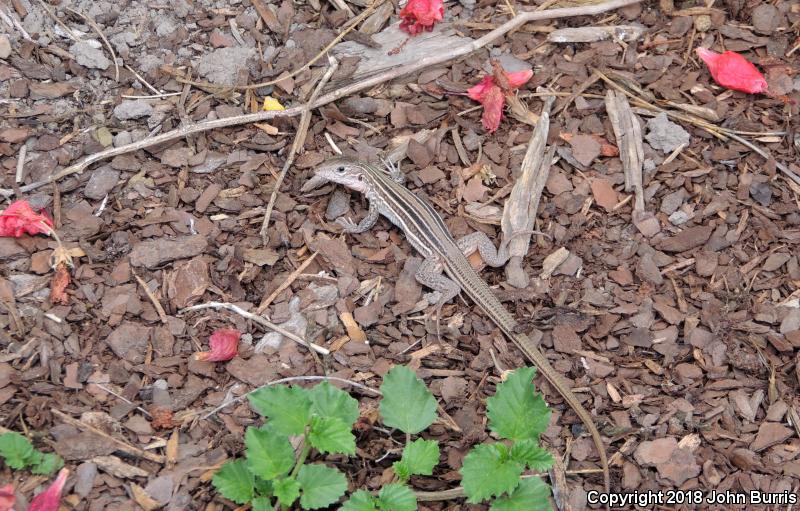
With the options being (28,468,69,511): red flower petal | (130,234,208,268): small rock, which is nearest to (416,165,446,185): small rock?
(130,234,208,268): small rock

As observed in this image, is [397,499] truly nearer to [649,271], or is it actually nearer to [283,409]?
[283,409]

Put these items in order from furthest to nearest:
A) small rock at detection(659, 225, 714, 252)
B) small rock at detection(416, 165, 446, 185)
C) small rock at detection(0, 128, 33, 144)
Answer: small rock at detection(416, 165, 446, 185), small rock at detection(0, 128, 33, 144), small rock at detection(659, 225, 714, 252)

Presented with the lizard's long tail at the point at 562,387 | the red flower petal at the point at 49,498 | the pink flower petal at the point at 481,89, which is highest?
the pink flower petal at the point at 481,89

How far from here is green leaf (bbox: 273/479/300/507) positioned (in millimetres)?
3480

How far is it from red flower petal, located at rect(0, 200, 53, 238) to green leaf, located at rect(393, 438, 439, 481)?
8.41 ft

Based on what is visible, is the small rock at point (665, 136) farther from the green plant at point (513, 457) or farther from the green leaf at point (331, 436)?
the green leaf at point (331, 436)

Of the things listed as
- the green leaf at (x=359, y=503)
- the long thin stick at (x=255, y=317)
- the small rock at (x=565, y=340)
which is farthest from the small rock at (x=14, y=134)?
the small rock at (x=565, y=340)

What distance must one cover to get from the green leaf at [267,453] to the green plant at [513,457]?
85 cm

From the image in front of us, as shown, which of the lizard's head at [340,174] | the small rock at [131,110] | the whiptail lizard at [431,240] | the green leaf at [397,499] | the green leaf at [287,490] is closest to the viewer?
the green leaf at [287,490]

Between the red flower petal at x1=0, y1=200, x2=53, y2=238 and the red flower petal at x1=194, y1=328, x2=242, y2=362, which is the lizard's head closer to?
the red flower petal at x1=194, y1=328, x2=242, y2=362

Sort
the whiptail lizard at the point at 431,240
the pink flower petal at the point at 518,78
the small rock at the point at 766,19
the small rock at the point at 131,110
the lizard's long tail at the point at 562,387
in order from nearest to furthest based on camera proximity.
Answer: the lizard's long tail at the point at 562,387 < the whiptail lizard at the point at 431,240 < the small rock at the point at 131,110 < the pink flower petal at the point at 518,78 < the small rock at the point at 766,19

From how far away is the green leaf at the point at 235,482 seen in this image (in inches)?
142

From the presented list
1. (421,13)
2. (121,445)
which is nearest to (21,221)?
(121,445)

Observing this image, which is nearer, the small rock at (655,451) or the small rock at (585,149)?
the small rock at (655,451)
